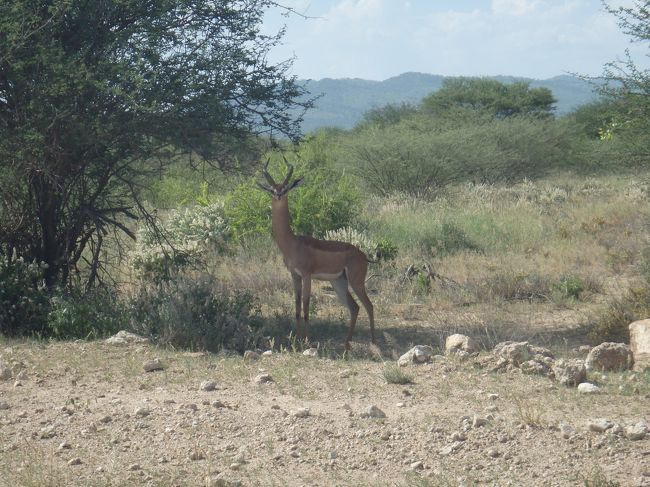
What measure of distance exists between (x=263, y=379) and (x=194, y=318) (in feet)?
7.56

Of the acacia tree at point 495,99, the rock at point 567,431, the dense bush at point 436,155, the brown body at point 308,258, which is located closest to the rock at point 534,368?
the rock at point 567,431

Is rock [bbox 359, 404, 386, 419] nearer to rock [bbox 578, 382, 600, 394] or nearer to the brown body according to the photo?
rock [bbox 578, 382, 600, 394]

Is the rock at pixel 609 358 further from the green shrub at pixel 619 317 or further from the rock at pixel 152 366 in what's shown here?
the rock at pixel 152 366

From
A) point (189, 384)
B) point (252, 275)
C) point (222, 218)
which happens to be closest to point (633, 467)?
point (189, 384)

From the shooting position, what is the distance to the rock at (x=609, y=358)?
793cm

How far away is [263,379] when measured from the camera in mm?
7613

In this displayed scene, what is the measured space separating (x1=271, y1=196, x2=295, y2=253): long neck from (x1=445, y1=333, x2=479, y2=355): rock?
7.87 ft

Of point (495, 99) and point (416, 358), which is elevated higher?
point (495, 99)

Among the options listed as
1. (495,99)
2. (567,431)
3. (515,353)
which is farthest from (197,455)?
(495,99)

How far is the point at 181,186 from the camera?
68.1 ft

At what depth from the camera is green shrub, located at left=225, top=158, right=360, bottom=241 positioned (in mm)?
17000

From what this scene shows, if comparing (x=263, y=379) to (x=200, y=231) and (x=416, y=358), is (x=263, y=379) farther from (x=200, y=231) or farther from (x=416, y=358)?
(x=200, y=231)

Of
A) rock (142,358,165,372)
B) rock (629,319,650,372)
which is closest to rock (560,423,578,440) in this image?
rock (629,319,650,372)

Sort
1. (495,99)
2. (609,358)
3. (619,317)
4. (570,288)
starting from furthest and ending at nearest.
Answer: (495,99) → (570,288) → (619,317) → (609,358)
